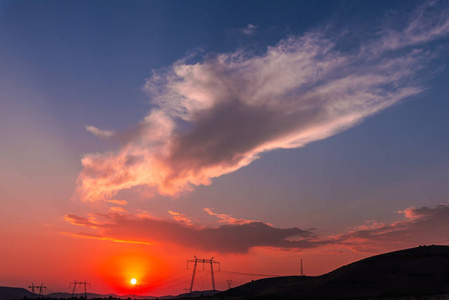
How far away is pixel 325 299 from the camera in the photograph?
19962 cm

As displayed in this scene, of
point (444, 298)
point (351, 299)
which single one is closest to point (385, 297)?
point (351, 299)

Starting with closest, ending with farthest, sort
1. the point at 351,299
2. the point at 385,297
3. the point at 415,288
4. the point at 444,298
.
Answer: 1. the point at 444,298
2. the point at 385,297
3. the point at 351,299
4. the point at 415,288

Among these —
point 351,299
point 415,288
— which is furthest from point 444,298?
point 415,288

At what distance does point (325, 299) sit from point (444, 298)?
7453 cm

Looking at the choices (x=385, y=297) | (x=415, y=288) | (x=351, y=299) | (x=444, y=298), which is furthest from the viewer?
Answer: (x=415, y=288)

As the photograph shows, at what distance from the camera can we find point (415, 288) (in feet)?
648

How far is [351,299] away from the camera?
18400cm

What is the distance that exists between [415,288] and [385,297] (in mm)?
43685

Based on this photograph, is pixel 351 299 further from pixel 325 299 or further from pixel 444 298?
pixel 444 298

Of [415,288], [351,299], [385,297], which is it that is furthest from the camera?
[415,288]

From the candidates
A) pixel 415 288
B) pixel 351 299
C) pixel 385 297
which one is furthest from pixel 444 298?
pixel 415 288

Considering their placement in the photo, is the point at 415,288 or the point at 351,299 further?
the point at 415,288

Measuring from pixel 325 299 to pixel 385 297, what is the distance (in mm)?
40859

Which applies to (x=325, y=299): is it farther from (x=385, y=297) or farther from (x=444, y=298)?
(x=444, y=298)
